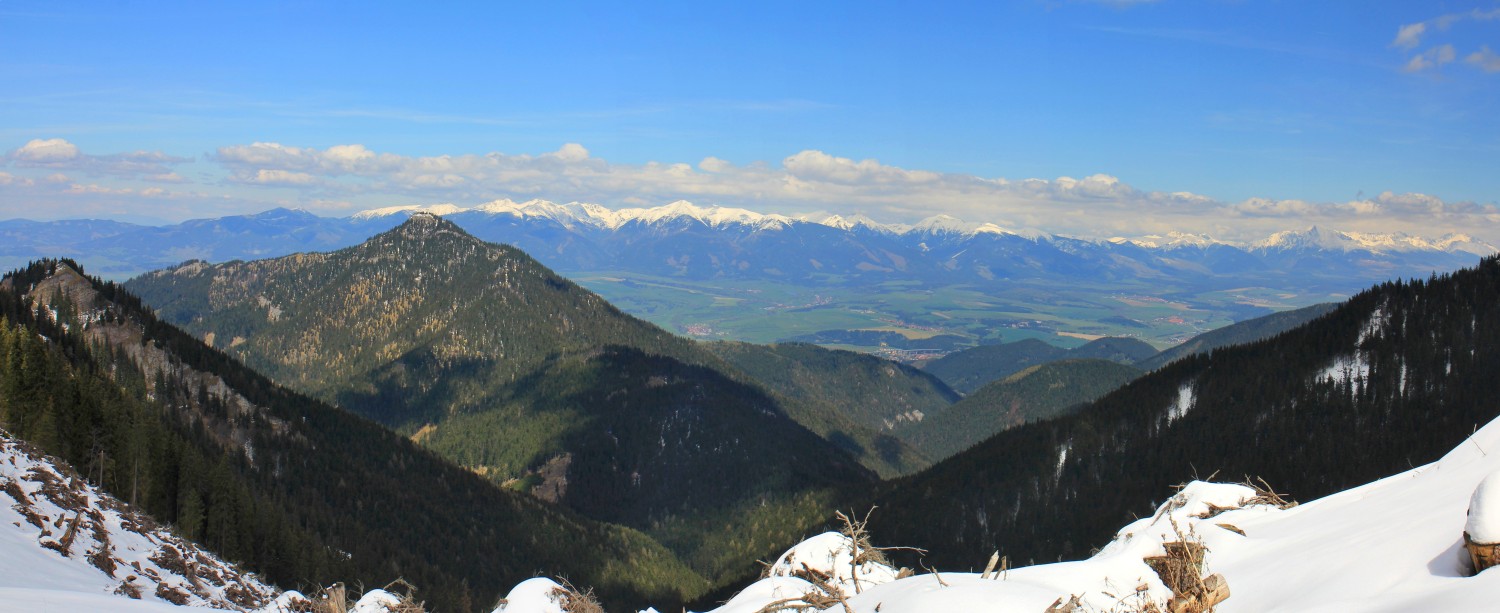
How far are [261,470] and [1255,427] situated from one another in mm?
158947

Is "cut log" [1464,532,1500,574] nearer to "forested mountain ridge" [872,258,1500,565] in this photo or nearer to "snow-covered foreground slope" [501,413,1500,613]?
"snow-covered foreground slope" [501,413,1500,613]

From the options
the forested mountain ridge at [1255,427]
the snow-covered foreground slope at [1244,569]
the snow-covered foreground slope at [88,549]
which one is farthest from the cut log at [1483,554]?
the forested mountain ridge at [1255,427]

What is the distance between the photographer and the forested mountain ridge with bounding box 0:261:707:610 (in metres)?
75.2

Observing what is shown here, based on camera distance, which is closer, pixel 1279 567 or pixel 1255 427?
pixel 1279 567

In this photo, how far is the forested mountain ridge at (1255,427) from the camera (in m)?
128

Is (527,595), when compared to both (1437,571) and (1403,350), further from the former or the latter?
(1403,350)

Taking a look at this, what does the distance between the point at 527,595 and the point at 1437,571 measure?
15.8 meters

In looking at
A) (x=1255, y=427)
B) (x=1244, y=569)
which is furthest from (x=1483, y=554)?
(x=1255, y=427)

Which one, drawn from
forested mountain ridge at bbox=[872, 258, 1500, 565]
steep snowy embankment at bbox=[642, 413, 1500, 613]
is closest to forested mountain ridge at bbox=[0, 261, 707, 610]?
forested mountain ridge at bbox=[872, 258, 1500, 565]

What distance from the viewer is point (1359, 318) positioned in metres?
150

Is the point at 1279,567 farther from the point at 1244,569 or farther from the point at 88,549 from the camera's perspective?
the point at 88,549

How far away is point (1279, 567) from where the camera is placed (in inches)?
513

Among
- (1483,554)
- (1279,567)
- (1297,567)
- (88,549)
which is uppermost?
(1483,554)

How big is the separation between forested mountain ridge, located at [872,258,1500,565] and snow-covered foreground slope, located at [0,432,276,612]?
122m
